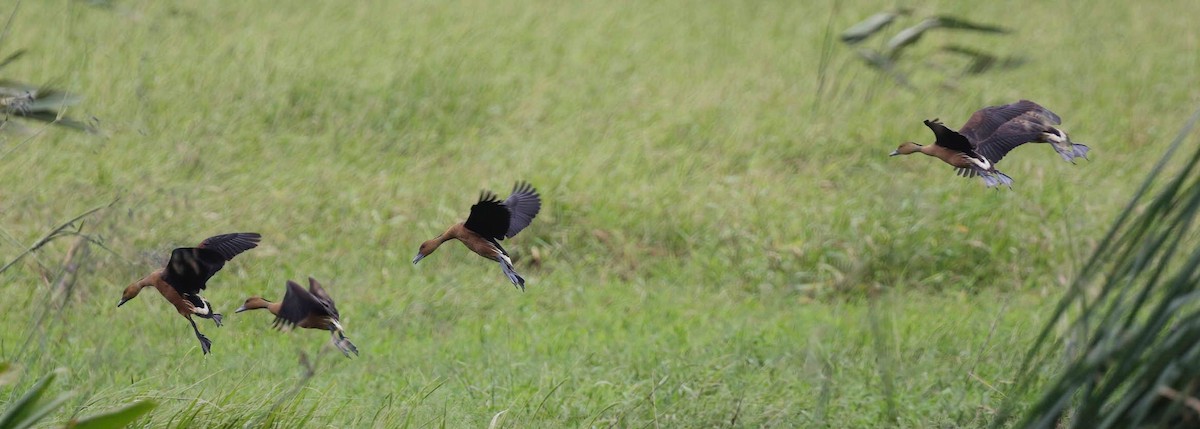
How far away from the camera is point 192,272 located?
77.5 inches

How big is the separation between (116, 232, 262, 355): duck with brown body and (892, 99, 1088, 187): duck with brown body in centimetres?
105

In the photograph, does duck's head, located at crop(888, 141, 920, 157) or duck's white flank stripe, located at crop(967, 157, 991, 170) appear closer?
duck's white flank stripe, located at crop(967, 157, 991, 170)

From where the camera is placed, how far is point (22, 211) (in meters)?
4.98

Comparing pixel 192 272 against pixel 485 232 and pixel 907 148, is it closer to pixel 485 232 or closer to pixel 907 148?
pixel 485 232

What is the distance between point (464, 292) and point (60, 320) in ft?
4.67

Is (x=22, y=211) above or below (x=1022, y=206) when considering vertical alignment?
below

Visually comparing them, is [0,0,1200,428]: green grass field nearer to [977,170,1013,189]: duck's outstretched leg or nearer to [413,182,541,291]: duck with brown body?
[977,170,1013,189]: duck's outstretched leg

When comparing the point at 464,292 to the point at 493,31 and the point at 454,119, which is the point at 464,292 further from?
the point at 493,31

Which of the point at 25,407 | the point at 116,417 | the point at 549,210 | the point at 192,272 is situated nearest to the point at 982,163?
the point at 192,272

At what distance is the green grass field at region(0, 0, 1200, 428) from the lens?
369 cm

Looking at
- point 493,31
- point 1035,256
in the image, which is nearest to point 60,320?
point 1035,256

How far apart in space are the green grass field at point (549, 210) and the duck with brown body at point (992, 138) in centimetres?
47

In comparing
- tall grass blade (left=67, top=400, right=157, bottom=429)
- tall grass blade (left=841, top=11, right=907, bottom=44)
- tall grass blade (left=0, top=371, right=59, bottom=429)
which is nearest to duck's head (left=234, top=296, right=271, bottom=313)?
tall grass blade (left=67, top=400, right=157, bottom=429)

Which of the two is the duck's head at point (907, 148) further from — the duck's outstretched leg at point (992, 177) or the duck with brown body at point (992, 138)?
the duck's outstretched leg at point (992, 177)
